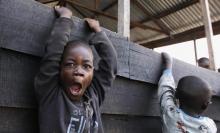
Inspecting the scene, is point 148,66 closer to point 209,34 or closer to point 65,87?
point 65,87

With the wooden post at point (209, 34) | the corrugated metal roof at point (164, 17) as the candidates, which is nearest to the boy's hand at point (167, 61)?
the wooden post at point (209, 34)

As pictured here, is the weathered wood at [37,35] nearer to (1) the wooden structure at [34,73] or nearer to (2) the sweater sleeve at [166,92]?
(1) the wooden structure at [34,73]

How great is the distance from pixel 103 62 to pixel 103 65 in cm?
2

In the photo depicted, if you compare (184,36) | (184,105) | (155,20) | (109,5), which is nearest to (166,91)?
(184,105)

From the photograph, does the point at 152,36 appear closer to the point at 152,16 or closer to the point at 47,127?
the point at 152,16

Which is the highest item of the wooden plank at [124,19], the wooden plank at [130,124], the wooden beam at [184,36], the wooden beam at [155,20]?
the wooden beam at [155,20]

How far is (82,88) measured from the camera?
1.38 meters

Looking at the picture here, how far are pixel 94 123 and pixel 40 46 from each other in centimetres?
45

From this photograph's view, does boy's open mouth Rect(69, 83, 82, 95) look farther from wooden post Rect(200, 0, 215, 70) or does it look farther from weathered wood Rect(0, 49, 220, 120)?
wooden post Rect(200, 0, 215, 70)

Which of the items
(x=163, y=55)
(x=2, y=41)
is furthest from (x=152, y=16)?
(x=2, y=41)

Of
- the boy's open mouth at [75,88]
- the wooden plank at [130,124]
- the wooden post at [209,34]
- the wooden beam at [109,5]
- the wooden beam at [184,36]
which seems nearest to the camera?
the boy's open mouth at [75,88]

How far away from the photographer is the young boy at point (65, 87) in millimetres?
1291

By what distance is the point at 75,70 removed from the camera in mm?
1347

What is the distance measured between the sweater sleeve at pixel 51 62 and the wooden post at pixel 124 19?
656 millimetres
